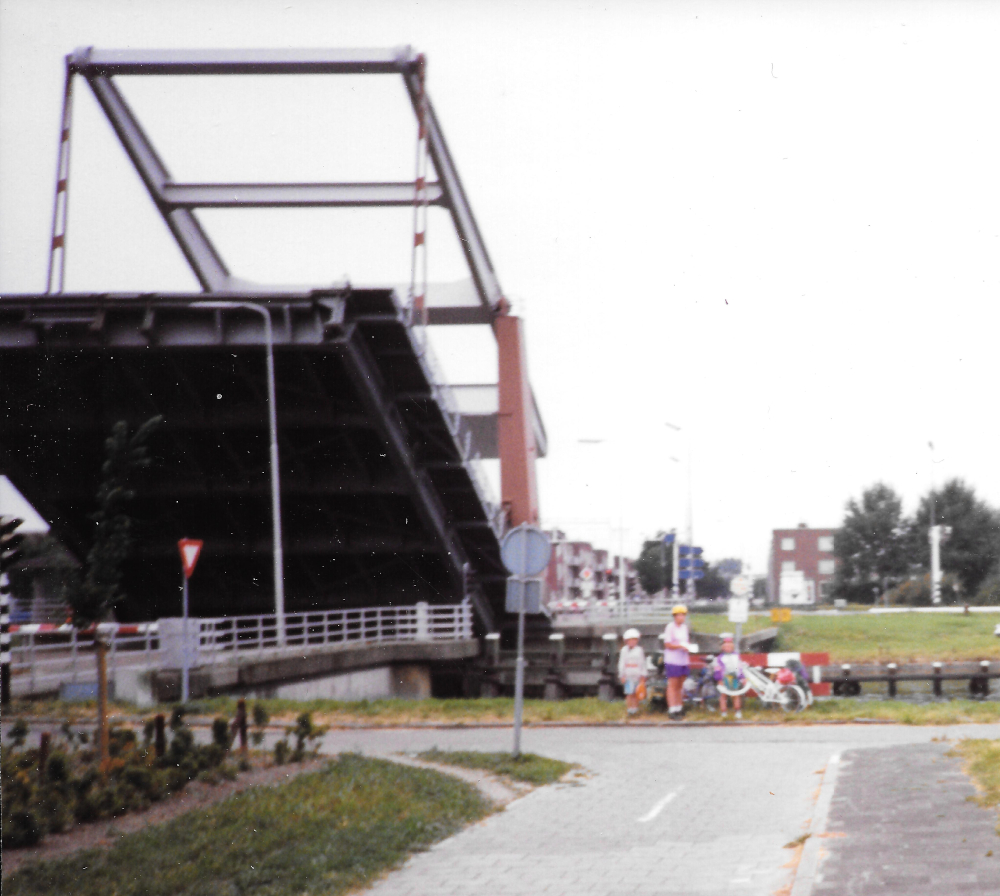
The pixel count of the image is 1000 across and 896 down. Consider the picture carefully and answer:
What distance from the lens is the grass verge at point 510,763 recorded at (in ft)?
36.9

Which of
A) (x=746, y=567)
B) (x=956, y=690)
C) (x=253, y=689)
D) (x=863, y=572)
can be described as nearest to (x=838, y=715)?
(x=746, y=567)

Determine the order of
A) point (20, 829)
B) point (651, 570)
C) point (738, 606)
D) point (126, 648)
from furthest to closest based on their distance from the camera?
point (651, 570), point (126, 648), point (738, 606), point (20, 829)

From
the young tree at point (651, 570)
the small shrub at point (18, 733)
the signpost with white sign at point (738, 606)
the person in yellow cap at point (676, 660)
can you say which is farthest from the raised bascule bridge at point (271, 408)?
the young tree at point (651, 570)

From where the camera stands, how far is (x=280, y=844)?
754cm

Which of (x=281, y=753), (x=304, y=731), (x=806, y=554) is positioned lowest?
(x=281, y=753)

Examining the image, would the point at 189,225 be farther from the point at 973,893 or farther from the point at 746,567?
the point at 973,893

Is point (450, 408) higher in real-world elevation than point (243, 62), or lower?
lower

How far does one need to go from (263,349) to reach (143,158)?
270 inches

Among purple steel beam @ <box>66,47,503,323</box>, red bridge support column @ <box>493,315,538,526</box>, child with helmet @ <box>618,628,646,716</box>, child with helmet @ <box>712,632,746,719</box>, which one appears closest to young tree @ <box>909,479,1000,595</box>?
red bridge support column @ <box>493,315,538,526</box>

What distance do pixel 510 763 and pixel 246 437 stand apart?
13947 millimetres

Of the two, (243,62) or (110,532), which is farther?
(243,62)

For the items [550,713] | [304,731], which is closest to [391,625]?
[550,713]

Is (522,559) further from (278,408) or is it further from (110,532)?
(278,408)

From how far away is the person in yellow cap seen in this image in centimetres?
1752
